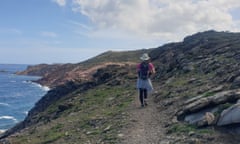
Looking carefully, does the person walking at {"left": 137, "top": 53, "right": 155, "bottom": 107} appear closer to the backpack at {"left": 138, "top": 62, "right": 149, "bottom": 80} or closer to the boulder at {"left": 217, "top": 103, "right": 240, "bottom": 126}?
the backpack at {"left": 138, "top": 62, "right": 149, "bottom": 80}

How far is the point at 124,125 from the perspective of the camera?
647 inches

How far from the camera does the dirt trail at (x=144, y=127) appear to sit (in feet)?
44.3

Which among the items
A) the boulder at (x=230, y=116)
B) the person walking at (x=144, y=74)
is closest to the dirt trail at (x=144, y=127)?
the person walking at (x=144, y=74)

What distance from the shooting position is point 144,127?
611 inches

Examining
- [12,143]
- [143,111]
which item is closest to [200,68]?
[143,111]

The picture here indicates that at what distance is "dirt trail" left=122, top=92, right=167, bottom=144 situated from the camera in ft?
44.3

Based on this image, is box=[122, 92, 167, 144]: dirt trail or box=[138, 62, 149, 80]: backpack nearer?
box=[122, 92, 167, 144]: dirt trail

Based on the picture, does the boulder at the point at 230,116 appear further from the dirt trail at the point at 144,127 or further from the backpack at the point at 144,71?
the backpack at the point at 144,71

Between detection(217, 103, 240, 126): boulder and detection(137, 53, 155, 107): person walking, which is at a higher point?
detection(137, 53, 155, 107): person walking

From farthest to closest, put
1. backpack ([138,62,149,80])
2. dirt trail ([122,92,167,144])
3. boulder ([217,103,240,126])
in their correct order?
backpack ([138,62,149,80]), dirt trail ([122,92,167,144]), boulder ([217,103,240,126])

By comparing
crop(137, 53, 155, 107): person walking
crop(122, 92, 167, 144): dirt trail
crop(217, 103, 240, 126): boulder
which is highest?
crop(137, 53, 155, 107): person walking

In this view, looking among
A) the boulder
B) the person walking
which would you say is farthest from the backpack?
the boulder

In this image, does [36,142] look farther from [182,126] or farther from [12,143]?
[182,126]

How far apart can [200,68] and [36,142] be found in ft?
51.3
